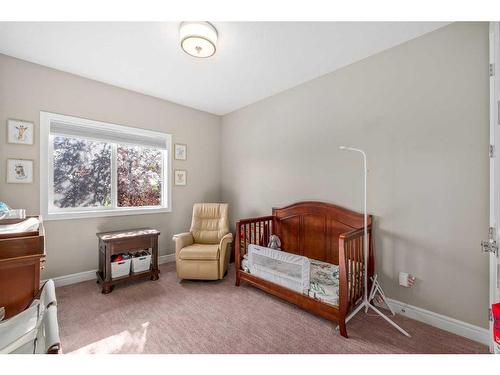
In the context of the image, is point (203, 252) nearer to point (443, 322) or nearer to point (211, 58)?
point (211, 58)

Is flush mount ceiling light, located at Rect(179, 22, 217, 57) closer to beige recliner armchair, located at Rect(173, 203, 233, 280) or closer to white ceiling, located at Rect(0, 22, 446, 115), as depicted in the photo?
white ceiling, located at Rect(0, 22, 446, 115)

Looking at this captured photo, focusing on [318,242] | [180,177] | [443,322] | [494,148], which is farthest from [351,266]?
[180,177]

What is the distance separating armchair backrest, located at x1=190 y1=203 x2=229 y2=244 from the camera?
3213 mm

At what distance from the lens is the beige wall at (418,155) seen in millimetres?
1703

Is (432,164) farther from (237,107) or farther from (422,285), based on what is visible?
(237,107)

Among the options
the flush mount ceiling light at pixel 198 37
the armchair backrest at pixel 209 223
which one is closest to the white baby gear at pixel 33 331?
the flush mount ceiling light at pixel 198 37

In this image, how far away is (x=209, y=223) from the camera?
3.32m

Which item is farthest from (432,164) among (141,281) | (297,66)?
(141,281)

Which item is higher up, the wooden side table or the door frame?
the door frame

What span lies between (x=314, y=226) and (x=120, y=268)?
2.41 meters

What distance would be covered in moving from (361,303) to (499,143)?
1.65 metres

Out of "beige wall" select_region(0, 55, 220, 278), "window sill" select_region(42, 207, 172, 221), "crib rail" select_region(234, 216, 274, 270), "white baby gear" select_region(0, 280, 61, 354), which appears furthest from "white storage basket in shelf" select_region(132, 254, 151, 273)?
"white baby gear" select_region(0, 280, 61, 354)

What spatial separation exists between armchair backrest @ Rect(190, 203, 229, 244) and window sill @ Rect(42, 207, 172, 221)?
56 cm

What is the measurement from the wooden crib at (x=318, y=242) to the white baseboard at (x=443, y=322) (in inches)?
14.5
